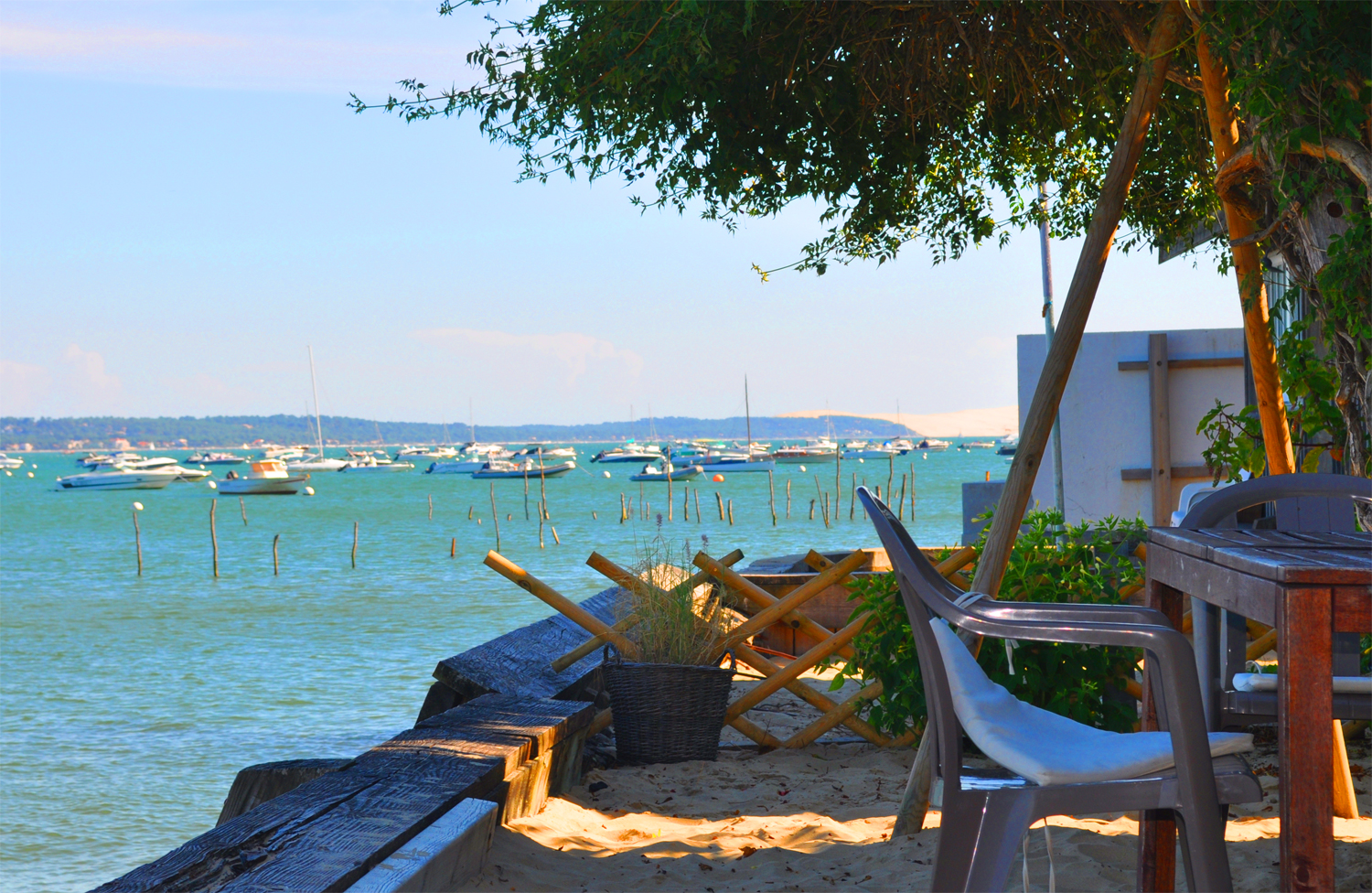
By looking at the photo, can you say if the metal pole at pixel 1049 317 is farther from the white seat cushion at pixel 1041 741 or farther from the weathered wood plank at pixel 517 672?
the weathered wood plank at pixel 517 672

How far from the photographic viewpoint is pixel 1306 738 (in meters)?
1.66

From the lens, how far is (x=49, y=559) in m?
40.1

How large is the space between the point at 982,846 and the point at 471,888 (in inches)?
69.3

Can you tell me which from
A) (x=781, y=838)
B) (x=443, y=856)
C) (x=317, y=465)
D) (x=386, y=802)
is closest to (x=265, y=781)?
(x=386, y=802)

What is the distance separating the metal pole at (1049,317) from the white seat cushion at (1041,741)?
1.69m

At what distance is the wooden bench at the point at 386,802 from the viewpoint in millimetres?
2473

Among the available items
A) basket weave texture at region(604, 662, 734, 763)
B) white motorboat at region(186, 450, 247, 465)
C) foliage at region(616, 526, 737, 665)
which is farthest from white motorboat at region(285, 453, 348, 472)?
basket weave texture at region(604, 662, 734, 763)

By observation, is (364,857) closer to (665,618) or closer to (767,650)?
(665,618)

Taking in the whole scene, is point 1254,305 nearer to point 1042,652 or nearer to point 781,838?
point 1042,652

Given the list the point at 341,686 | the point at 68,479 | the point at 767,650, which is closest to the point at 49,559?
the point at 341,686

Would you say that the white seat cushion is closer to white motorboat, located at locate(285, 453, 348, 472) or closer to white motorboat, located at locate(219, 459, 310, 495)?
white motorboat, located at locate(219, 459, 310, 495)

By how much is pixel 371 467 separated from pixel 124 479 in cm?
2902

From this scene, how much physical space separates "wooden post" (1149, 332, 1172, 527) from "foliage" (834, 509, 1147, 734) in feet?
12.6

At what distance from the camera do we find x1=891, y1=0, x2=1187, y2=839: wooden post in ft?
11.5
